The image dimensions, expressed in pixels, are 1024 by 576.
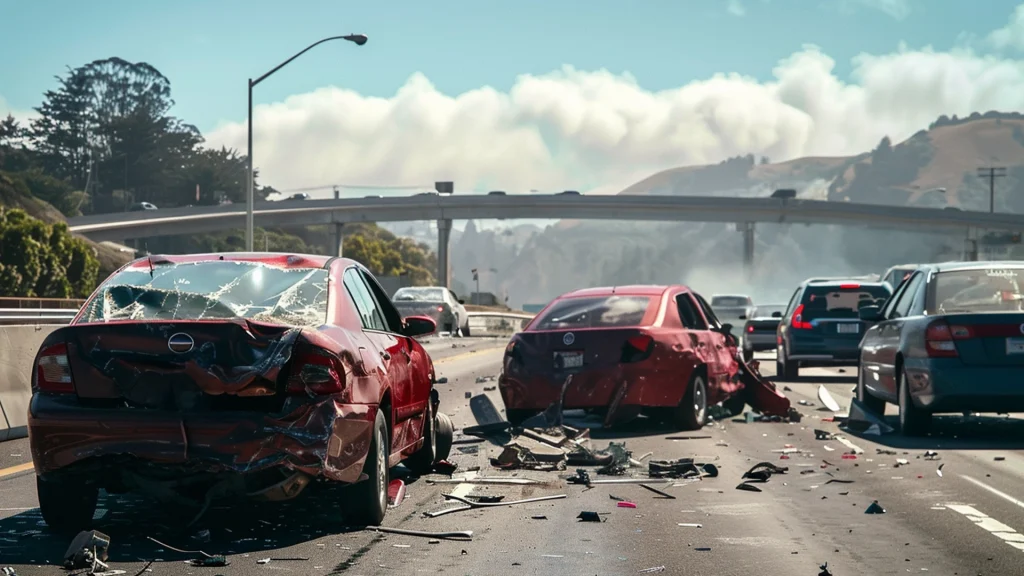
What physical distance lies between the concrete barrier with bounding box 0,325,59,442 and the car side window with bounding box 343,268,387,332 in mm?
5535

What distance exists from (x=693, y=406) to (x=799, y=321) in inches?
404

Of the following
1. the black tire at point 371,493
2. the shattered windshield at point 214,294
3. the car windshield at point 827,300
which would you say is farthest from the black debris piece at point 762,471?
the car windshield at point 827,300

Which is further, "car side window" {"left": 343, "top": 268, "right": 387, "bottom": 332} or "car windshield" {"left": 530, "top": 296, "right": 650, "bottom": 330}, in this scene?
"car windshield" {"left": 530, "top": 296, "right": 650, "bottom": 330}

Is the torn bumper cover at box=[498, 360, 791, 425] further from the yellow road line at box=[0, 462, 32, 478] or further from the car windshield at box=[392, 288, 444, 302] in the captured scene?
the car windshield at box=[392, 288, 444, 302]

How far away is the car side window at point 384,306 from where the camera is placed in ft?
31.0

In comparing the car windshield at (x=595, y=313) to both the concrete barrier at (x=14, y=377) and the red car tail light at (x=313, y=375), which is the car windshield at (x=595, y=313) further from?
the red car tail light at (x=313, y=375)

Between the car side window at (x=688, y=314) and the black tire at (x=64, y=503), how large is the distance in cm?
834

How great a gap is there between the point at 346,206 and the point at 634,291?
298 ft

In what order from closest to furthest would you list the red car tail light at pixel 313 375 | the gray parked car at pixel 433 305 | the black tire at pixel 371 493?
1. the red car tail light at pixel 313 375
2. the black tire at pixel 371 493
3. the gray parked car at pixel 433 305

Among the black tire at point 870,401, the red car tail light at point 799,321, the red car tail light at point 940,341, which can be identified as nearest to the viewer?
the red car tail light at point 940,341

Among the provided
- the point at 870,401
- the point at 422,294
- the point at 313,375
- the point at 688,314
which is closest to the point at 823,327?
the point at 870,401

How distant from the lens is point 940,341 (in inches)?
516

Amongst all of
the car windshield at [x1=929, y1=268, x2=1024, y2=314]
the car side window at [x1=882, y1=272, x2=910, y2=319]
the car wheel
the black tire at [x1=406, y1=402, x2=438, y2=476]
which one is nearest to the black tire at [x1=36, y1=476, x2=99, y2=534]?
the black tire at [x1=406, y1=402, x2=438, y2=476]

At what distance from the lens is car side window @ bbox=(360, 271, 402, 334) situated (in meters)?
9.46
